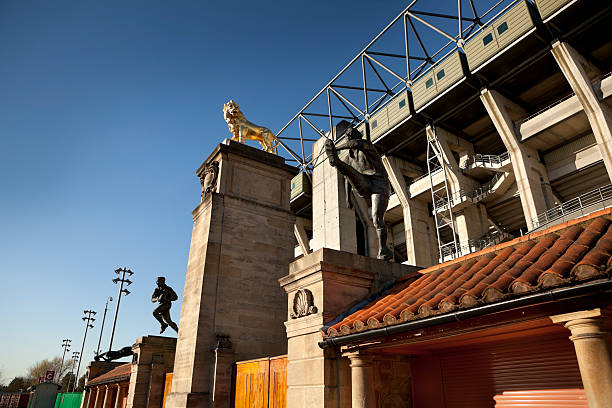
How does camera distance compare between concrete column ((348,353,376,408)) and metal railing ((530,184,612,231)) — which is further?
metal railing ((530,184,612,231))

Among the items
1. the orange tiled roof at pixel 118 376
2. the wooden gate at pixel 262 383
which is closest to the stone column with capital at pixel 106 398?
the orange tiled roof at pixel 118 376

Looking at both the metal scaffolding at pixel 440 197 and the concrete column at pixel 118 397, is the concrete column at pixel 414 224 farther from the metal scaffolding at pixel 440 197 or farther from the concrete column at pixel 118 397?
the concrete column at pixel 118 397

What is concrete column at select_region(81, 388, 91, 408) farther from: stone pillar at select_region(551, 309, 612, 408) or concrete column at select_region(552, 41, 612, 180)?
concrete column at select_region(552, 41, 612, 180)

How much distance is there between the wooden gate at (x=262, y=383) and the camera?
27.0ft

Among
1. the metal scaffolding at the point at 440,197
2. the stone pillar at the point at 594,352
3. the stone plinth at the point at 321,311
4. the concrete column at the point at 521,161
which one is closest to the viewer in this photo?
the stone pillar at the point at 594,352

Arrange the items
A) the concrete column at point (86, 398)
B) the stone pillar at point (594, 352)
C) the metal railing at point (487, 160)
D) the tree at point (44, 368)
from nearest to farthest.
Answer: the stone pillar at point (594, 352) → the concrete column at point (86, 398) → the metal railing at point (487, 160) → the tree at point (44, 368)

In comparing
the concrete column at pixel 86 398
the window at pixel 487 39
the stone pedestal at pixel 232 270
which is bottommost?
the concrete column at pixel 86 398

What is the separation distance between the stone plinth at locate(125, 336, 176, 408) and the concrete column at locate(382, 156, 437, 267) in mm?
21333

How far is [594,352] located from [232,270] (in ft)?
32.9

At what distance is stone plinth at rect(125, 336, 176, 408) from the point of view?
14.3m

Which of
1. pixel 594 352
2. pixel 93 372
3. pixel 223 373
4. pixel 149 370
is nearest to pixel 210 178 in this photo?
pixel 223 373

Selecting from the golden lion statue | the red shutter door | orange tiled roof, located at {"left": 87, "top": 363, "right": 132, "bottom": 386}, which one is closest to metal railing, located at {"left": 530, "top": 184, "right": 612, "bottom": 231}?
the golden lion statue

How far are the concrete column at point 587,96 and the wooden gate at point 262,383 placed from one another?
2129 centimetres

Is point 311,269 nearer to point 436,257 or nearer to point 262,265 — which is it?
point 262,265
